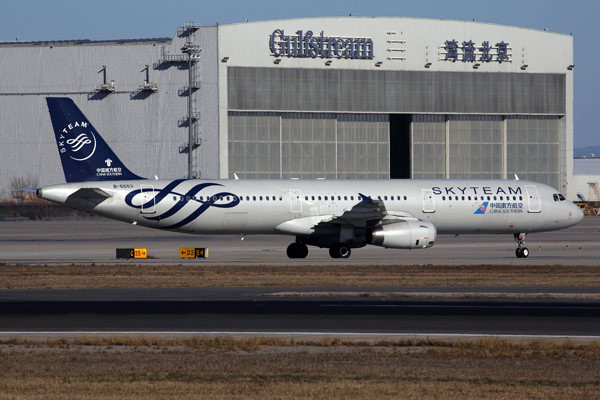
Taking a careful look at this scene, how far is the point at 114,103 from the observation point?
79688mm

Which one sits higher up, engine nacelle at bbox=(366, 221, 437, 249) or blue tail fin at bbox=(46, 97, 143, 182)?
blue tail fin at bbox=(46, 97, 143, 182)

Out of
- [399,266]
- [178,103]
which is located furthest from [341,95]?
[399,266]

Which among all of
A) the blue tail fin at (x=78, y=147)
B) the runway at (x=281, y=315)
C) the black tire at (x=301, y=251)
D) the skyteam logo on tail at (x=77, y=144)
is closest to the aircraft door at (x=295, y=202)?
the black tire at (x=301, y=251)

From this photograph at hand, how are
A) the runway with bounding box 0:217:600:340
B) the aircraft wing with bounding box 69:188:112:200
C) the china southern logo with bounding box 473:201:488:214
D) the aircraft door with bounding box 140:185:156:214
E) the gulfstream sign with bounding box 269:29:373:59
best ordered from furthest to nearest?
the gulfstream sign with bounding box 269:29:373:59 < the china southern logo with bounding box 473:201:488:214 < the aircraft door with bounding box 140:185:156:214 < the aircraft wing with bounding box 69:188:112:200 < the runway with bounding box 0:217:600:340

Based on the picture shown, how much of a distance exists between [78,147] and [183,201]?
5.43 metres

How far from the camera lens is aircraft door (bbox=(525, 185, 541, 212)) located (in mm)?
39938

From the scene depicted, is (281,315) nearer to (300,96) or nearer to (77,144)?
(77,144)

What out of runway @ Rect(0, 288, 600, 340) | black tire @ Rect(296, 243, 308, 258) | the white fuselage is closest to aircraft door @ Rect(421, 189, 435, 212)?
the white fuselage

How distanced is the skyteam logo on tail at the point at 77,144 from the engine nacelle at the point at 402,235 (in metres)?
13.8

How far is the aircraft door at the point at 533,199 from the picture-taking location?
1572 inches

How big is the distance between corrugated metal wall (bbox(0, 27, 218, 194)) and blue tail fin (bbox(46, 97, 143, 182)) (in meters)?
43.2

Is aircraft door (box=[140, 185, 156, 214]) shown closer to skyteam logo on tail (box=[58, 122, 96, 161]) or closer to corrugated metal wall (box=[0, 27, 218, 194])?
skyteam logo on tail (box=[58, 122, 96, 161])

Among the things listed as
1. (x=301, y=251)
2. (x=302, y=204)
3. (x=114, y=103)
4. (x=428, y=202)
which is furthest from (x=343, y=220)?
(x=114, y=103)

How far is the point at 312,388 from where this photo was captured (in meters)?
10.0
